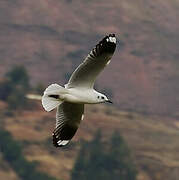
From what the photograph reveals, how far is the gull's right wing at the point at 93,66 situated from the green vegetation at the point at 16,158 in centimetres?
3068

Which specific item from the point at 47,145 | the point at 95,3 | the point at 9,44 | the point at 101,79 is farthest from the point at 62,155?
the point at 95,3

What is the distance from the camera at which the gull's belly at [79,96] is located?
1200 centimetres

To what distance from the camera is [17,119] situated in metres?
48.2

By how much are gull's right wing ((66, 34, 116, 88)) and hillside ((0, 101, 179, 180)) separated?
30.9 m

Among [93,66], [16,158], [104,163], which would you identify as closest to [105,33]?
[16,158]

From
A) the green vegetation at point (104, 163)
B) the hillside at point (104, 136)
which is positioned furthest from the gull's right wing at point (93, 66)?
the hillside at point (104, 136)

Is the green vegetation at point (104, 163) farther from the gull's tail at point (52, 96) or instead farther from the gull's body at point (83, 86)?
the gull's tail at point (52, 96)

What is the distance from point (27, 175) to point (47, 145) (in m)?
2.26

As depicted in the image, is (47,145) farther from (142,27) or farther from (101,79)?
(142,27)

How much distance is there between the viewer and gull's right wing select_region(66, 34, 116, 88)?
1206 centimetres

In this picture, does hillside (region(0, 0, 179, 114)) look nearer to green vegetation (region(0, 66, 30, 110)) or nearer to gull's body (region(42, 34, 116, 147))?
green vegetation (region(0, 66, 30, 110))

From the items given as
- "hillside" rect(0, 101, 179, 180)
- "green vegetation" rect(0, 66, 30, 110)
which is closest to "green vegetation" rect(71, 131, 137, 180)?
Result: "hillside" rect(0, 101, 179, 180)

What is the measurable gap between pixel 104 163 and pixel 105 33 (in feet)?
96.3

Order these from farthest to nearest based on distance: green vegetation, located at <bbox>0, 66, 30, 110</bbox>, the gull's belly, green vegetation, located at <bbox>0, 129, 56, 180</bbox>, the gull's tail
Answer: green vegetation, located at <bbox>0, 66, 30, 110</bbox>
green vegetation, located at <bbox>0, 129, 56, 180</bbox>
the gull's belly
the gull's tail
